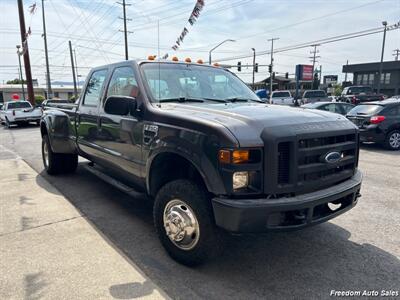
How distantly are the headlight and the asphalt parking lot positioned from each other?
2.91 feet

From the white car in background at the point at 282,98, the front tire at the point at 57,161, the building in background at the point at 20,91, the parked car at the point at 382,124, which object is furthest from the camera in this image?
the building in background at the point at 20,91

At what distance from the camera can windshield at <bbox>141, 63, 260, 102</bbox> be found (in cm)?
373

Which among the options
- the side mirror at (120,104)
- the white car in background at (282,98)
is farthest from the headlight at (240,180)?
the white car in background at (282,98)

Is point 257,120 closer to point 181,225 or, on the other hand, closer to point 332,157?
point 332,157

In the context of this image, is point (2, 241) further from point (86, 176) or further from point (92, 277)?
point (86, 176)

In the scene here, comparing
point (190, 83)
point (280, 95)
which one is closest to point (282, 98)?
point (280, 95)

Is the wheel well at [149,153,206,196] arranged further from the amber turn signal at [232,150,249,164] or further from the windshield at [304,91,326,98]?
the windshield at [304,91,326,98]

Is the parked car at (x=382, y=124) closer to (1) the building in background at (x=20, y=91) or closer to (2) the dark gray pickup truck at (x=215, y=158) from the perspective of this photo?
(2) the dark gray pickup truck at (x=215, y=158)

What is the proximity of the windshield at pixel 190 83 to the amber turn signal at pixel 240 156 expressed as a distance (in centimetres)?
139

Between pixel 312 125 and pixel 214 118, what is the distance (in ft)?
2.80

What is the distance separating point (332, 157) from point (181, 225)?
1.48m

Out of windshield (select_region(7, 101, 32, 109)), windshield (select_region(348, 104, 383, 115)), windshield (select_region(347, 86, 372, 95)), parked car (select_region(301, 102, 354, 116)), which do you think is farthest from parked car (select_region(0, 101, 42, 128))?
windshield (select_region(347, 86, 372, 95))

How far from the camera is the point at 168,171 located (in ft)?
11.0

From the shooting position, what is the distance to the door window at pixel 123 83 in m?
3.79
